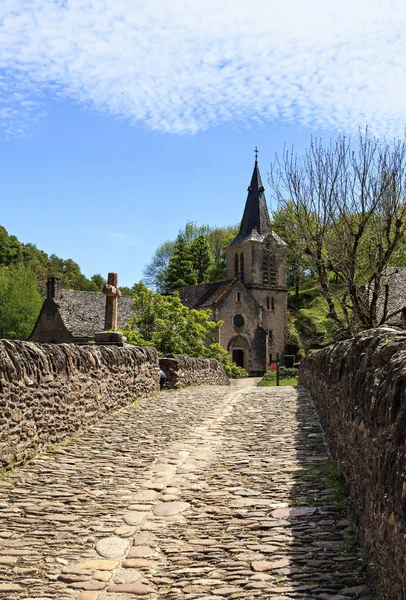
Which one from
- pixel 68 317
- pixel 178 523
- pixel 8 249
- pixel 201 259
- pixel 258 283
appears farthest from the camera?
pixel 8 249

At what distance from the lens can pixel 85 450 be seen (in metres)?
7.61

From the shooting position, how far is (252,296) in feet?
184

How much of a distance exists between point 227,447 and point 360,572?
171 inches

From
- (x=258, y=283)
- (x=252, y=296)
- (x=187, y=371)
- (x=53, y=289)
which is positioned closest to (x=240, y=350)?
(x=252, y=296)

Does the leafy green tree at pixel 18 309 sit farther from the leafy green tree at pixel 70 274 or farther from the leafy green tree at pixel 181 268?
the leafy green tree at pixel 70 274

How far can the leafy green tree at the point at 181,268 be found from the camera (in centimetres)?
6838

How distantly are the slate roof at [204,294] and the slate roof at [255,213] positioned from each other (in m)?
5.33

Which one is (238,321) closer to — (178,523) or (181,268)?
(181,268)

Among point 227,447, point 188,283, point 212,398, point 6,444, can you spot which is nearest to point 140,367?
point 212,398

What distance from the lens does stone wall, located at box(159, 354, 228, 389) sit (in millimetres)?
17812

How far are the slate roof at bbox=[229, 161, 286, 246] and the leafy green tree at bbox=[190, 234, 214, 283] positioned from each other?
11.9 metres

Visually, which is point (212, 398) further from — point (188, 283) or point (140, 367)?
point (188, 283)

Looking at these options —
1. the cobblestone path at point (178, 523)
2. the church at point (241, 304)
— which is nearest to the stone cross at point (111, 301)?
the cobblestone path at point (178, 523)

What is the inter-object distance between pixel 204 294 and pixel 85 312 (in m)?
10.9
